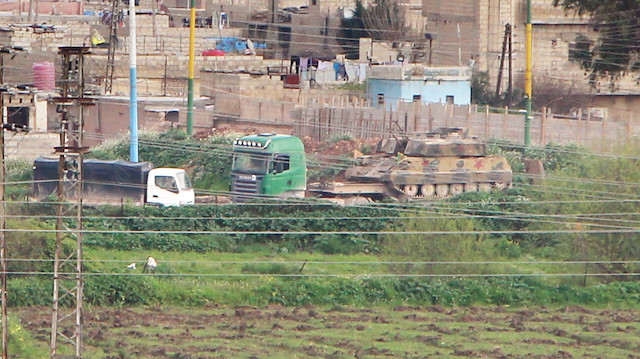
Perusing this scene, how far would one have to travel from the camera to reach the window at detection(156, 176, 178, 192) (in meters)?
39.0

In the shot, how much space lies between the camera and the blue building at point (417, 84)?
53.1 meters

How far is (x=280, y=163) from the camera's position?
4038cm

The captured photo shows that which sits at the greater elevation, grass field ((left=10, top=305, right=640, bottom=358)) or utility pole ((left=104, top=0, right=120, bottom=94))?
utility pole ((left=104, top=0, right=120, bottom=94))

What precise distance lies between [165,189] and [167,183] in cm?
21

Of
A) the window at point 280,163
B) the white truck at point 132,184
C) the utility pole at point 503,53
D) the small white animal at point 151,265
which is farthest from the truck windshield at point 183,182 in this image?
the utility pole at point 503,53

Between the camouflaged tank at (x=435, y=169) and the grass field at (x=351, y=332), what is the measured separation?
24.7 ft

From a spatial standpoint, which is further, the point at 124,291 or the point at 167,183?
the point at 167,183

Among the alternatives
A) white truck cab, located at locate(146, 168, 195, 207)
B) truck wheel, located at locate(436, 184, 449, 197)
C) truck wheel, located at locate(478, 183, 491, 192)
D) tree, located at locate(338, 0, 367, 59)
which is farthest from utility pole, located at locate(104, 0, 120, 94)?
tree, located at locate(338, 0, 367, 59)

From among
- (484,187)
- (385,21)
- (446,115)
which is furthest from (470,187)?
(385,21)

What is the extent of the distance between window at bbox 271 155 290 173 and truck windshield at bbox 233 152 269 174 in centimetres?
29

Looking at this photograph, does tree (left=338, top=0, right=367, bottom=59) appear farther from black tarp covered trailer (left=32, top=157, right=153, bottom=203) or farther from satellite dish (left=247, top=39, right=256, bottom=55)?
black tarp covered trailer (left=32, top=157, right=153, bottom=203)

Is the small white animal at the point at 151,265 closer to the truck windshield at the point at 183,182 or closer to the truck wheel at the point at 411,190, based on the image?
the truck windshield at the point at 183,182

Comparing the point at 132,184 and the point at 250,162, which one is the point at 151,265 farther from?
the point at 250,162

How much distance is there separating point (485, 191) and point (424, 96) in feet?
48.3
